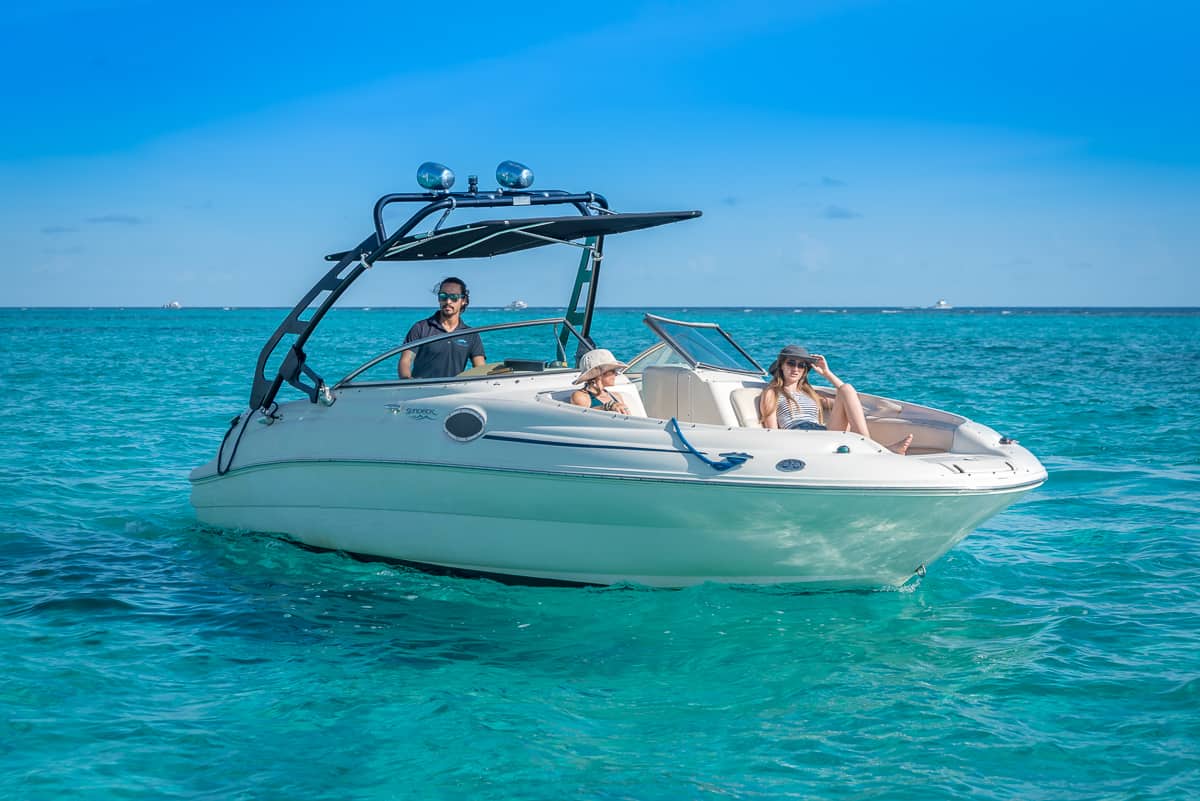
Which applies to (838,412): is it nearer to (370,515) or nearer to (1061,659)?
(1061,659)

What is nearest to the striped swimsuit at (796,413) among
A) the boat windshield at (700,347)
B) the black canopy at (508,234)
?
the boat windshield at (700,347)

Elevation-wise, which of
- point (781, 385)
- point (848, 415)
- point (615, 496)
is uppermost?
point (781, 385)

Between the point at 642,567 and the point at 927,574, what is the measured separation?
2600 mm

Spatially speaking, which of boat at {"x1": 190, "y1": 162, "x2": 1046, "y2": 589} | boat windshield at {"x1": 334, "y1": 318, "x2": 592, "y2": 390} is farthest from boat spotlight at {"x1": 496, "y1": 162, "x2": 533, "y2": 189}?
boat windshield at {"x1": 334, "y1": 318, "x2": 592, "y2": 390}

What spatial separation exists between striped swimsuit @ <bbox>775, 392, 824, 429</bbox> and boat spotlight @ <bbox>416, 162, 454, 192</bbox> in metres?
2.83

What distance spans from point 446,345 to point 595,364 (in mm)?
1375

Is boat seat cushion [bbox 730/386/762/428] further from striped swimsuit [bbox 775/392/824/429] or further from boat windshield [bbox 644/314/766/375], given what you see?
boat windshield [bbox 644/314/766/375]

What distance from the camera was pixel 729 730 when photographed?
17.3 feet

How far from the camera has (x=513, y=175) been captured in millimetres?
7824

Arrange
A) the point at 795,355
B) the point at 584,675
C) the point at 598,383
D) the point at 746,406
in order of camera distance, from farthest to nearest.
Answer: the point at 746,406 → the point at 795,355 → the point at 598,383 → the point at 584,675

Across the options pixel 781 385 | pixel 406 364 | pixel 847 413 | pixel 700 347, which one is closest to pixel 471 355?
pixel 406 364

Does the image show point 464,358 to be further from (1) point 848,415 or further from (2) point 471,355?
(1) point 848,415

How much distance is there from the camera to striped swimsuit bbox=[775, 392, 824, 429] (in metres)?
7.50

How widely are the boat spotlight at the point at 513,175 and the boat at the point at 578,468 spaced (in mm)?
14
